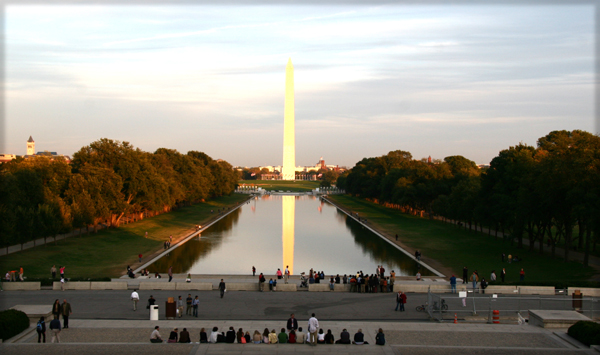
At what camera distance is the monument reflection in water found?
121ft

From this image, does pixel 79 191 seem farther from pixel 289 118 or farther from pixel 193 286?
pixel 289 118

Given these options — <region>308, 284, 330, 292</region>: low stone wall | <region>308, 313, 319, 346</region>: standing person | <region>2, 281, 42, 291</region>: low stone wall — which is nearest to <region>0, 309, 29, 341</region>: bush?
<region>2, 281, 42, 291</region>: low stone wall

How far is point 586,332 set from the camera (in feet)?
52.6

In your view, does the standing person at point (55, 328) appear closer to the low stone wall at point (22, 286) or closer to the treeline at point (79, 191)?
the low stone wall at point (22, 286)

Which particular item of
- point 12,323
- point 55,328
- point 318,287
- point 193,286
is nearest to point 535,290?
point 318,287

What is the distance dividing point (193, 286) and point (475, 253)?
24.5 meters

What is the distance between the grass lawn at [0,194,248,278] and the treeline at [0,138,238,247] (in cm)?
142

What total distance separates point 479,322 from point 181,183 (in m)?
68.9

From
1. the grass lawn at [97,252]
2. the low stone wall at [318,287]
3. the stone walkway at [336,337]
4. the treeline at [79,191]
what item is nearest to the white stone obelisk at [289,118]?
the treeline at [79,191]

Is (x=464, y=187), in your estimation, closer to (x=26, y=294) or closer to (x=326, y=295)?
(x=326, y=295)

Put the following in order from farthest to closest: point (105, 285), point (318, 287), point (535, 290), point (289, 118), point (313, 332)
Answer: point (289, 118)
point (318, 287)
point (105, 285)
point (535, 290)
point (313, 332)

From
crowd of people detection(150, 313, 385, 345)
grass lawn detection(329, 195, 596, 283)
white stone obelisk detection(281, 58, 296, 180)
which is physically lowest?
crowd of people detection(150, 313, 385, 345)

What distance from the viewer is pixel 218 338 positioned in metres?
16.2

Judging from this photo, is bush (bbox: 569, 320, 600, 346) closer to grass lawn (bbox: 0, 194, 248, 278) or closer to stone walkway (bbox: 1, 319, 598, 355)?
stone walkway (bbox: 1, 319, 598, 355)
